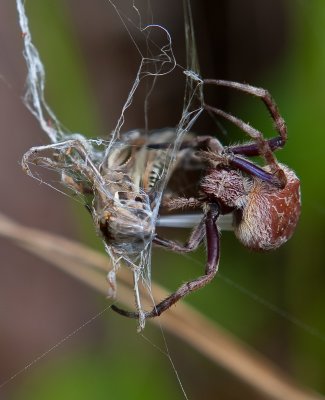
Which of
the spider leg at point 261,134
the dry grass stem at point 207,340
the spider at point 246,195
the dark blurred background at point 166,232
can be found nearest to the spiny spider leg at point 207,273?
the spider at point 246,195

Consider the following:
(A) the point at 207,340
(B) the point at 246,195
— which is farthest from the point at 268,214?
(A) the point at 207,340

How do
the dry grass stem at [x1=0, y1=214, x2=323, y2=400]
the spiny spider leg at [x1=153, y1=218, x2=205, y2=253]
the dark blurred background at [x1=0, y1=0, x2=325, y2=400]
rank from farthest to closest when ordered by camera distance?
the dark blurred background at [x1=0, y1=0, x2=325, y2=400]
the dry grass stem at [x1=0, y1=214, x2=323, y2=400]
the spiny spider leg at [x1=153, y1=218, x2=205, y2=253]

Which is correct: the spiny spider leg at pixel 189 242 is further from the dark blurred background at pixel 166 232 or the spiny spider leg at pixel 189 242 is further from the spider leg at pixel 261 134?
the dark blurred background at pixel 166 232

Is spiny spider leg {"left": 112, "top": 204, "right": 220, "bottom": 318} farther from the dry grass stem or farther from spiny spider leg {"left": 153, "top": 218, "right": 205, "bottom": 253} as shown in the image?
the dry grass stem

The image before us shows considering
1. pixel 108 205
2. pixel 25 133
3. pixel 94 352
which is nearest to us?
pixel 108 205

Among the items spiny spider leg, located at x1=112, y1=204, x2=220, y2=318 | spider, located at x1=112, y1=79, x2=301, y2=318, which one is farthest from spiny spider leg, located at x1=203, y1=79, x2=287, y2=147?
spiny spider leg, located at x1=112, y1=204, x2=220, y2=318

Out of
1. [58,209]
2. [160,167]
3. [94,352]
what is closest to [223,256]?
[94,352]

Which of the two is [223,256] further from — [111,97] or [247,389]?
[111,97]

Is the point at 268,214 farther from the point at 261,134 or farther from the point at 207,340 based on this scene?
the point at 207,340
